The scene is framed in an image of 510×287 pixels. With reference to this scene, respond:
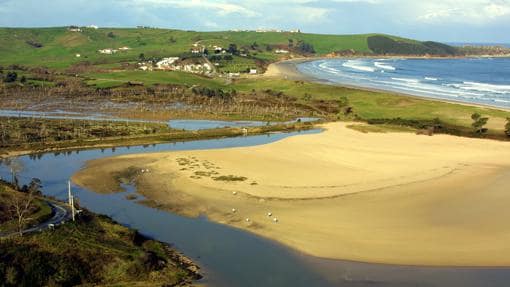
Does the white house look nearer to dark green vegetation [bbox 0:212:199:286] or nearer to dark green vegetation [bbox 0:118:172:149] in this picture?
dark green vegetation [bbox 0:118:172:149]

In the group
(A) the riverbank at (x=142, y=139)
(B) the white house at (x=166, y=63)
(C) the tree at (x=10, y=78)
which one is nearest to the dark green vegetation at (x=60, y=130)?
(A) the riverbank at (x=142, y=139)

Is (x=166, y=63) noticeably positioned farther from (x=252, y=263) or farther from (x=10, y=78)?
(x=252, y=263)

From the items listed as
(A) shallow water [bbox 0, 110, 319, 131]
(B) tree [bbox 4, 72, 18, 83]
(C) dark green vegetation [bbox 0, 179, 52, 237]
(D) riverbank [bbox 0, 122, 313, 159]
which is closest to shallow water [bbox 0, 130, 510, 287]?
(C) dark green vegetation [bbox 0, 179, 52, 237]

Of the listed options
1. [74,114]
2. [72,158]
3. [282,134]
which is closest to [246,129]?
[282,134]

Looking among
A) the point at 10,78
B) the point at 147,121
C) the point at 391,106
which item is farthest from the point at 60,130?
the point at 10,78

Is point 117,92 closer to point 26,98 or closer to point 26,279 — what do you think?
point 26,98

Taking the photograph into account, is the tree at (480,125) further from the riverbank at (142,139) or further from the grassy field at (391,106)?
the riverbank at (142,139)

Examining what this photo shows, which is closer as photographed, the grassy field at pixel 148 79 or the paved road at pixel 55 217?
the paved road at pixel 55 217
